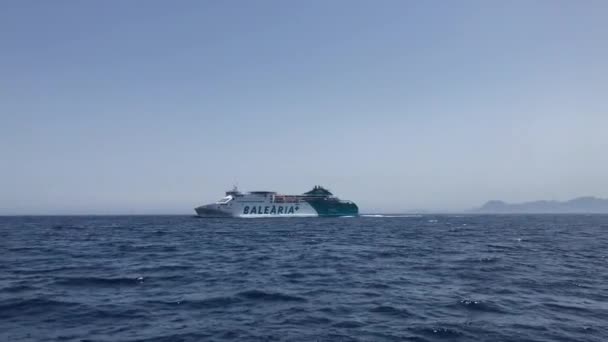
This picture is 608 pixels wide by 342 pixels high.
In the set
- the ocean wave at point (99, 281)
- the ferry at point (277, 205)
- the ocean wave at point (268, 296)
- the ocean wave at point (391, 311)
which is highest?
the ferry at point (277, 205)

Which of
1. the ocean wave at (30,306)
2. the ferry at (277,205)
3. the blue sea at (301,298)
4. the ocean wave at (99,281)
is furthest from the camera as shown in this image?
the ferry at (277,205)

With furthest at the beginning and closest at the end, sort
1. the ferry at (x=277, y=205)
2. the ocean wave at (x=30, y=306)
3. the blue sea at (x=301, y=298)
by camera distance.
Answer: the ferry at (x=277, y=205) < the ocean wave at (x=30, y=306) < the blue sea at (x=301, y=298)

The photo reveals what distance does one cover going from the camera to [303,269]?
22.7 m

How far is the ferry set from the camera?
107 meters

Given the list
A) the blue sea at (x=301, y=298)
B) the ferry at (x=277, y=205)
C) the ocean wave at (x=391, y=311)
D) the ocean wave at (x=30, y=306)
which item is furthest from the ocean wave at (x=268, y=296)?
the ferry at (x=277, y=205)

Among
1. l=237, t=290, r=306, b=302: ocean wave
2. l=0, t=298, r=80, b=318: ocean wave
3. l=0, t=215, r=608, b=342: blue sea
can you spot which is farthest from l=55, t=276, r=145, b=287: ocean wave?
l=237, t=290, r=306, b=302: ocean wave

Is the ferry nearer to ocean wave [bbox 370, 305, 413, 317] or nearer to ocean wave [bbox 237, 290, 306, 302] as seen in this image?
ocean wave [bbox 237, 290, 306, 302]

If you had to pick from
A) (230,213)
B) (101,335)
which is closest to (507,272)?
(101,335)

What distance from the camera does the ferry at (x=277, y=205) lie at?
350 feet

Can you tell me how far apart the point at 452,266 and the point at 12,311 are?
2286 centimetres

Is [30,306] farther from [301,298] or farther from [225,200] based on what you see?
[225,200]

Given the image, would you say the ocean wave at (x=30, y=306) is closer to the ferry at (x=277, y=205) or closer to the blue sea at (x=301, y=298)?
the blue sea at (x=301, y=298)

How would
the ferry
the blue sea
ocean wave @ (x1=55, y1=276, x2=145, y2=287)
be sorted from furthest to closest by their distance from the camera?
the ferry < ocean wave @ (x1=55, y1=276, x2=145, y2=287) < the blue sea

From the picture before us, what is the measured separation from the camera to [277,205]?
378 ft
